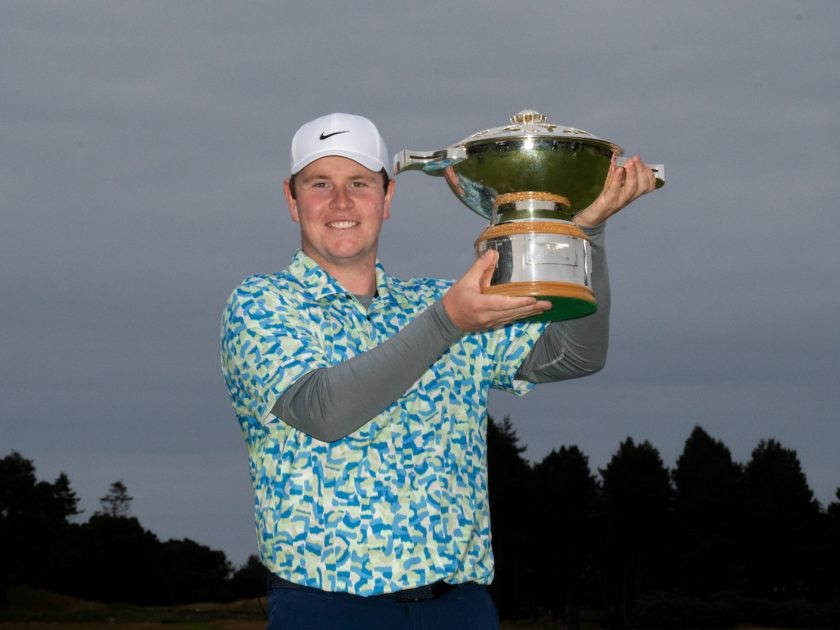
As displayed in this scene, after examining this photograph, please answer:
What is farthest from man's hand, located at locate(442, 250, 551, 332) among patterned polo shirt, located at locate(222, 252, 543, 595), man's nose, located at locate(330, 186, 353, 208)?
man's nose, located at locate(330, 186, 353, 208)

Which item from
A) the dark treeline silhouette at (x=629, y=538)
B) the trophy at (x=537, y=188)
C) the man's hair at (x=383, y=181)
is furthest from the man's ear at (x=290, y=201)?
the dark treeline silhouette at (x=629, y=538)

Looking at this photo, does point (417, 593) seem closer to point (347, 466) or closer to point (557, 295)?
point (347, 466)

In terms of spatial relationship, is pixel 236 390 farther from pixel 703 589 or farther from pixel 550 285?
pixel 703 589

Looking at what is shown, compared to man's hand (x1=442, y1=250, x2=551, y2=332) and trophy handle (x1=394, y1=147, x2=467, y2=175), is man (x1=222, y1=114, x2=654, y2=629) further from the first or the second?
trophy handle (x1=394, y1=147, x2=467, y2=175)

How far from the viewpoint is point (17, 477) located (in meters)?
87.4

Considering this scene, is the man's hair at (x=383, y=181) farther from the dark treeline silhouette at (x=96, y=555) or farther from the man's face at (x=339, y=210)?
the dark treeline silhouette at (x=96, y=555)

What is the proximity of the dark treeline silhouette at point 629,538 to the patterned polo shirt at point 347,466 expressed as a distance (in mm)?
95607

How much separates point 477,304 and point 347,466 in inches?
40.2

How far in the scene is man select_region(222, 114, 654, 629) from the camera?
5125mm

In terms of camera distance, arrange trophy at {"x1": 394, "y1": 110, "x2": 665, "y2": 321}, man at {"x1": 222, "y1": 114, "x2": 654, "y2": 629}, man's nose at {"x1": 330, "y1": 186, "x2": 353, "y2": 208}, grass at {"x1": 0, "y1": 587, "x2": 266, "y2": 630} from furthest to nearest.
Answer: grass at {"x1": 0, "y1": 587, "x2": 266, "y2": 630} → man's nose at {"x1": 330, "y1": 186, "x2": 353, "y2": 208} → trophy at {"x1": 394, "y1": 110, "x2": 665, "y2": 321} → man at {"x1": 222, "y1": 114, "x2": 654, "y2": 629}

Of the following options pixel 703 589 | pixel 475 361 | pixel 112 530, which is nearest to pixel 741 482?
pixel 703 589

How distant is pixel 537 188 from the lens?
612 centimetres

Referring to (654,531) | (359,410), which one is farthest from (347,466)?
(654,531)

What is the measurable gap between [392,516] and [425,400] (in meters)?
0.57
